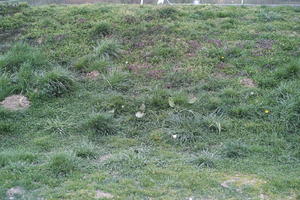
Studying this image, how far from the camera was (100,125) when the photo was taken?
23.4 ft

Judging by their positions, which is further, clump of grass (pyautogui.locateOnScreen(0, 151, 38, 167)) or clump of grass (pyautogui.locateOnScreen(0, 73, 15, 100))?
clump of grass (pyautogui.locateOnScreen(0, 73, 15, 100))

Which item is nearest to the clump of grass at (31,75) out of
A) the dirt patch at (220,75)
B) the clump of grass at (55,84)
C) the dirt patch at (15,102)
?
the clump of grass at (55,84)

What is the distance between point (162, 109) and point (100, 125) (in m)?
1.16

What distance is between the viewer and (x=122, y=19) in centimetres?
1059

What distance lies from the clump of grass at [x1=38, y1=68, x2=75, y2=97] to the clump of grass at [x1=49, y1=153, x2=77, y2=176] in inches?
92.7

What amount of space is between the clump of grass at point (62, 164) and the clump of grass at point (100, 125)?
1.15 metres

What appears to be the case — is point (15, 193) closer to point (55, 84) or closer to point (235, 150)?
point (235, 150)

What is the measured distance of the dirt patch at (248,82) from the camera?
8266mm

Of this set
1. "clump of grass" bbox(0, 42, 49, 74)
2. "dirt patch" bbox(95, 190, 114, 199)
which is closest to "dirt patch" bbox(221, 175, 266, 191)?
"dirt patch" bbox(95, 190, 114, 199)

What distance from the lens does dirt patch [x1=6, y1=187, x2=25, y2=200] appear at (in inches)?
207

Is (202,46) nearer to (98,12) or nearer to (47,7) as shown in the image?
(98,12)

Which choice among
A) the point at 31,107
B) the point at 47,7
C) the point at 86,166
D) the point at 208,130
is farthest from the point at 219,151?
the point at 47,7

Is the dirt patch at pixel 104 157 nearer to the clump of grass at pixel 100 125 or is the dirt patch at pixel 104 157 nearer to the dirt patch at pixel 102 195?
the clump of grass at pixel 100 125

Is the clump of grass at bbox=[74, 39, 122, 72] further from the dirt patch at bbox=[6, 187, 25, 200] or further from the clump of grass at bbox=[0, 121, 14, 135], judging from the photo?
the dirt patch at bbox=[6, 187, 25, 200]
